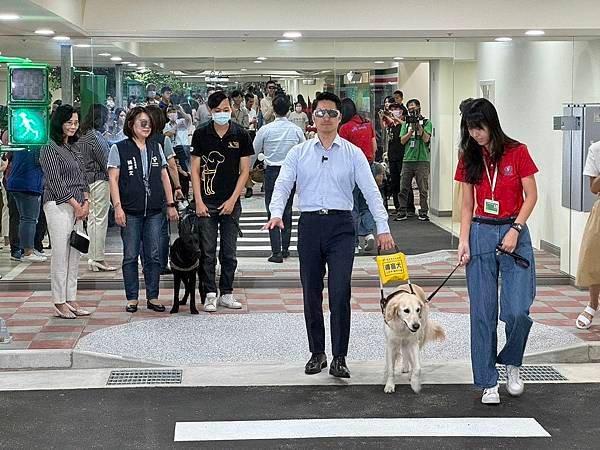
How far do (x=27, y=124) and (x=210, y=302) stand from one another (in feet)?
8.97

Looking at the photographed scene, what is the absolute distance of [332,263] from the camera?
793cm

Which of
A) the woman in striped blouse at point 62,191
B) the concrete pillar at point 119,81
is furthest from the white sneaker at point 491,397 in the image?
the concrete pillar at point 119,81

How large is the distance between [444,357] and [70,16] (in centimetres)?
508

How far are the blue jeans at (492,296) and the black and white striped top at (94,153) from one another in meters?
5.75

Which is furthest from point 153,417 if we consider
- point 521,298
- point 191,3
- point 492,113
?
point 191,3

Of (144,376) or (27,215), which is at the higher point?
(27,215)

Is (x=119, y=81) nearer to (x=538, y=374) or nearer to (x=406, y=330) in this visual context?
(x=406, y=330)

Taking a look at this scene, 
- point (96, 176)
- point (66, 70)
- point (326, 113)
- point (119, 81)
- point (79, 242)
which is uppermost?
point (66, 70)

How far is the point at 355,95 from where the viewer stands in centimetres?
1212

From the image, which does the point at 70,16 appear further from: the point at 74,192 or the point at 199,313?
the point at 199,313

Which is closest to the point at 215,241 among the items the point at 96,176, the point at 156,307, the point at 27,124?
the point at 156,307

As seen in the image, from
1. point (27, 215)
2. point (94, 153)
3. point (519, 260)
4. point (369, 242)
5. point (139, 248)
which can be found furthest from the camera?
point (27, 215)

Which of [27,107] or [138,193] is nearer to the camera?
[27,107]

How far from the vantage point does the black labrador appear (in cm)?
1021
